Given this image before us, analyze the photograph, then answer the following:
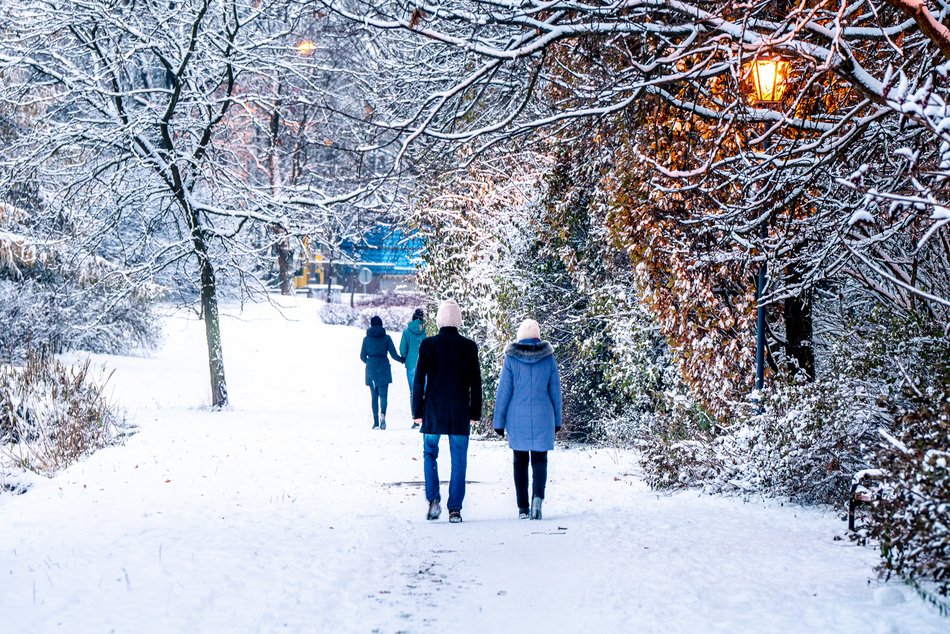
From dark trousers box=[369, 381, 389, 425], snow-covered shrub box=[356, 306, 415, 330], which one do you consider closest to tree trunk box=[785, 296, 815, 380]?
dark trousers box=[369, 381, 389, 425]

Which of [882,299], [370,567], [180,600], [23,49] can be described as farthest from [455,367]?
[23,49]

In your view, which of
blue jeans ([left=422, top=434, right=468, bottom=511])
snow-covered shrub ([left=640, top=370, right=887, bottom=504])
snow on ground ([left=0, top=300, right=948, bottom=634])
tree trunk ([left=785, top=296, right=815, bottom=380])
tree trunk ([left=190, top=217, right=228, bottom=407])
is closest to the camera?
snow on ground ([left=0, top=300, right=948, bottom=634])

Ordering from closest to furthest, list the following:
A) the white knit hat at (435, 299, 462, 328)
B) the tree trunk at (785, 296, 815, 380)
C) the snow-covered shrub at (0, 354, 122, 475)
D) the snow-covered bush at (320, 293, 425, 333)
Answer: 1. the white knit hat at (435, 299, 462, 328)
2. the tree trunk at (785, 296, 815, 380)
3. the snow-covered shrub at (0, 354, 122, 475)
4. the snow-covered bush at (320, 293, 425, 333)

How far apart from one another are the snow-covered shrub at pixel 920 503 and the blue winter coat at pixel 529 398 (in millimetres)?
3670

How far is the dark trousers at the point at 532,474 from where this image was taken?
8977 millimetres

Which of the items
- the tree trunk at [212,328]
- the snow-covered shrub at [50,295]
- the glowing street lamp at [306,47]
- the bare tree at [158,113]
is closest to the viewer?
the bare tree at [158,113]

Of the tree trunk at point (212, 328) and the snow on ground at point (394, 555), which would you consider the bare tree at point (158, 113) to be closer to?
the tree trunk at point (212, 328)

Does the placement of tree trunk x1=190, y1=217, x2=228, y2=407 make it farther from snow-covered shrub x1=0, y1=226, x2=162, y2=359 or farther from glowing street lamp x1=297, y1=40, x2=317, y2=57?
glowing street lamp x1=297, y1=40, x2=317, y2=57

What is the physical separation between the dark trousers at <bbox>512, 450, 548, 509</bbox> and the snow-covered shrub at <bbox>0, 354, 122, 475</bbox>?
617 cm

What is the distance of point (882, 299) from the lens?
10094mm

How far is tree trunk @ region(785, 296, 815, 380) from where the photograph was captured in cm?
1055

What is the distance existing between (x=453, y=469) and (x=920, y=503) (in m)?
4.61

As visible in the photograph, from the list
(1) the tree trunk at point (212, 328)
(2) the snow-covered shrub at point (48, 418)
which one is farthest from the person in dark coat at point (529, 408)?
(1) the tree trunk at point (212, 328)

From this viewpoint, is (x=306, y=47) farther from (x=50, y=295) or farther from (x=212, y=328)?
(x=50, y=295)
